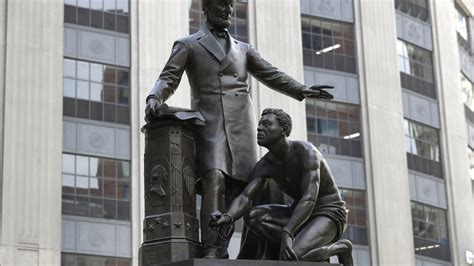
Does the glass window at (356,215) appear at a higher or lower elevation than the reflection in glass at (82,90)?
lower

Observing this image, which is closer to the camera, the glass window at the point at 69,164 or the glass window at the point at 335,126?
the glass window at the point at 69,164

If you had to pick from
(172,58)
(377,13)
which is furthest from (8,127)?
(172,58)

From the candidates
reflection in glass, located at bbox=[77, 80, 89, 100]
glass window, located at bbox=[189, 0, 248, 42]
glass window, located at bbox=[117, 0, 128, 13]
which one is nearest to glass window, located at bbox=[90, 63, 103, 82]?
reflection in glass, located at bbox=[77, 80, 89, 100]

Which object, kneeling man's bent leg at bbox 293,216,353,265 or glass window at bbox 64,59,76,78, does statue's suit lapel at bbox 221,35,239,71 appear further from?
glass window at bbox 64,59,76,78

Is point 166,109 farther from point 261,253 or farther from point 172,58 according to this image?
point 261,253

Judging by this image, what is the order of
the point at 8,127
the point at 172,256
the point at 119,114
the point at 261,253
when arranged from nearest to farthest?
the point at 172,256
the point at 261,253
the point at 8,127
the point at 119,114

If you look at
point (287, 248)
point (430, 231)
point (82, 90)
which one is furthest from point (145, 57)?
point (287, 248)

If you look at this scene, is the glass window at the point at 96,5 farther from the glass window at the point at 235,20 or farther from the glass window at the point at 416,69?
the glass window at the point at 416,69

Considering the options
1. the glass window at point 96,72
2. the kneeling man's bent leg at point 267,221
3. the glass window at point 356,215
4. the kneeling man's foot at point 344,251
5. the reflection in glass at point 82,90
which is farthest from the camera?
the glass window at point 356,215

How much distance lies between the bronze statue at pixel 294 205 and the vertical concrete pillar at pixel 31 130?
→ 1091 inches

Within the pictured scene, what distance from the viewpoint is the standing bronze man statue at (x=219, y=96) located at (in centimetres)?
Result: 1113

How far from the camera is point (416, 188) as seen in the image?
164ft

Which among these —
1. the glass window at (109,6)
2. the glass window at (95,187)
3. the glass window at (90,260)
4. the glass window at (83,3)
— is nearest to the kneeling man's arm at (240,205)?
the glass window at (90,260)

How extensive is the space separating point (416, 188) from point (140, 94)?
1649cm
